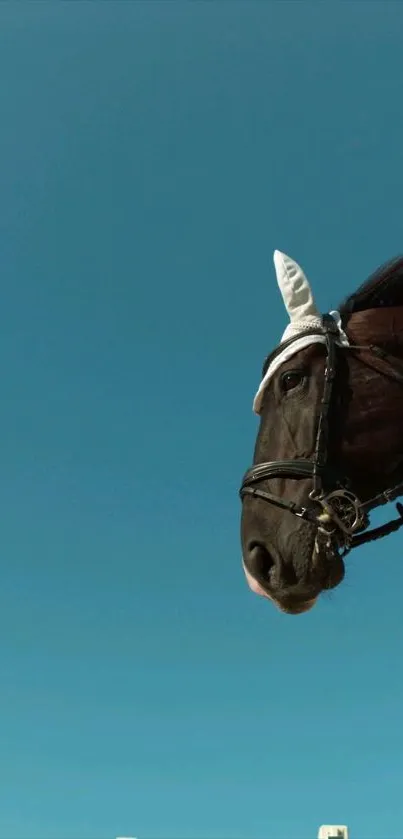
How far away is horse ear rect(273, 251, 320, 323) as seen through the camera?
6949 millimetres

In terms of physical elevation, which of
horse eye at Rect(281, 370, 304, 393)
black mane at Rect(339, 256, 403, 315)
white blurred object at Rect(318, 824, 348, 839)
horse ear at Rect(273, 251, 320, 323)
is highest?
horse ear at Rect(273, 251, 320, 323)

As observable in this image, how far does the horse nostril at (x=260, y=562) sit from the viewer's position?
5.78m

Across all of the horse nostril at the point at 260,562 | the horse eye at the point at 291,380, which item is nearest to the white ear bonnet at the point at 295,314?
the horse eye at the point at 291,380

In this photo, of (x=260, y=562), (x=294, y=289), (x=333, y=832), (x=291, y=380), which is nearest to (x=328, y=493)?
(x=260, y=562)

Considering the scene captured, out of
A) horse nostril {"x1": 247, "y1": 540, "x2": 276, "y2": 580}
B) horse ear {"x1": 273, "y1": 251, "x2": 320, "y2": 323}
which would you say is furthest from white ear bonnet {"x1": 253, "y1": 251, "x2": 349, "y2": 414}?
horse nostril {"x1": 247, "y1": 540, "x2": 276, "y2": 580}

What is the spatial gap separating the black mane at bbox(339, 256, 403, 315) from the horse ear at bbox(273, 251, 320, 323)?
0.30 m

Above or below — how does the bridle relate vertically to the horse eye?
below

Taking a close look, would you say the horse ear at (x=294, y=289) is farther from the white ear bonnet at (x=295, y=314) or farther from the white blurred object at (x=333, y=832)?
the white blurred object at (x=333, y=832)

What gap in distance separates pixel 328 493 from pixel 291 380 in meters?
1.13

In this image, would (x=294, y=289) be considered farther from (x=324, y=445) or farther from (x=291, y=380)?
(x=324, y=445)

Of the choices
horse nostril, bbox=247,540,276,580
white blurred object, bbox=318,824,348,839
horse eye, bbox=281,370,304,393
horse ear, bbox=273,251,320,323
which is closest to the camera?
horse nostril, bbox=247,540,276,580

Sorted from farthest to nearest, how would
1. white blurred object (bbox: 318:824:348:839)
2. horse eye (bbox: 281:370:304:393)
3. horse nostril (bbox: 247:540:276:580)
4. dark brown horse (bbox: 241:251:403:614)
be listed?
white blurred object (bbox: 318:824:348:839), horse eye (bbox: 281:370:304:393), horse nostril (bbox: 247:540:276:580), dark brown horse (bbox: 241:251:403:614)

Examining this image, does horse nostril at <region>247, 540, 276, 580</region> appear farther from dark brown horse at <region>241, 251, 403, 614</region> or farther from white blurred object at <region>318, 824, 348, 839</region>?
white blurred object at <region>318, 824, 348, 839</region>

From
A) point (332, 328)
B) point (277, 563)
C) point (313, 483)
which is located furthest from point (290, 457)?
point (332, 328)
